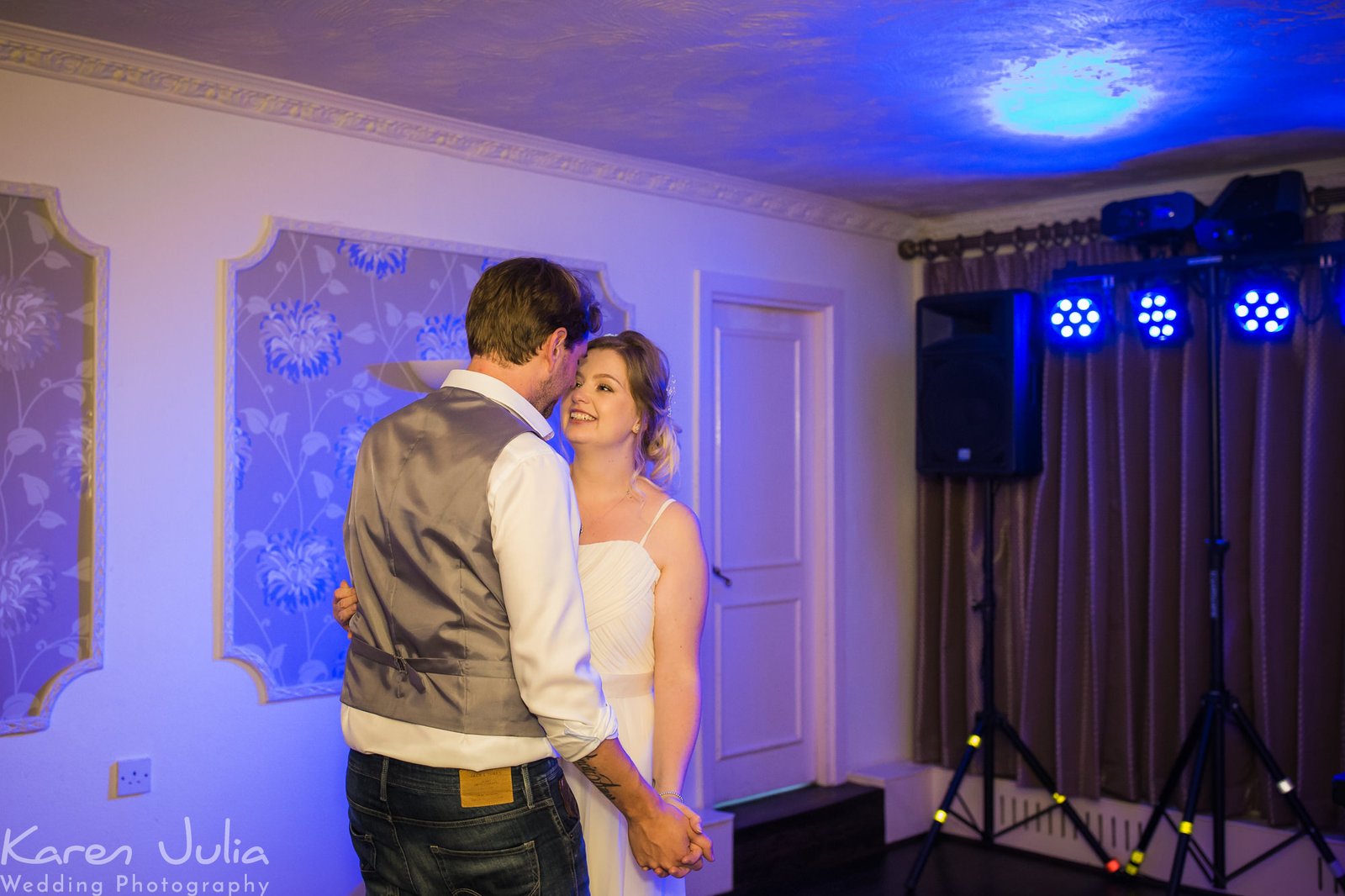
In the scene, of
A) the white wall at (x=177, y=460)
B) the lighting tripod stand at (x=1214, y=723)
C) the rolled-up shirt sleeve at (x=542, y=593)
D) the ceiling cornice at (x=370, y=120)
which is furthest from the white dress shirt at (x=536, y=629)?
the lighting tripod stand at (x=1214, y=723)

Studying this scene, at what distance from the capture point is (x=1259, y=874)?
4184 mm

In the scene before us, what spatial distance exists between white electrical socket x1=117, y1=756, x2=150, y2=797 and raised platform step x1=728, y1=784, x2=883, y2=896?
203cm

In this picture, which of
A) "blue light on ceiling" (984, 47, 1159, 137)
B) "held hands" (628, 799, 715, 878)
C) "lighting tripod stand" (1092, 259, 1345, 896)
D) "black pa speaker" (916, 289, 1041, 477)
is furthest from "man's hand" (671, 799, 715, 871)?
"black pa speaker" (916, 289, 1041, 477)

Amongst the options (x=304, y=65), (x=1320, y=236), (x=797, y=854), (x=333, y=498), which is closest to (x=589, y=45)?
(x=304, y=65)

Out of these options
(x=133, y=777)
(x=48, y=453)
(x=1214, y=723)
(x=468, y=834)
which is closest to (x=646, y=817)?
(x=468, y=834)

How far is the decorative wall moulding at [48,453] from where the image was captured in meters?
2.98

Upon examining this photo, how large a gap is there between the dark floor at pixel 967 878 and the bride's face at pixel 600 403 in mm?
2468

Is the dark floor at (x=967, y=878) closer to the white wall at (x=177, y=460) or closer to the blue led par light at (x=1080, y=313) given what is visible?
the white wall at (x=177, y=460)

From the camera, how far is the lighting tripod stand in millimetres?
4094

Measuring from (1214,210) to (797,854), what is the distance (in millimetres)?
2736

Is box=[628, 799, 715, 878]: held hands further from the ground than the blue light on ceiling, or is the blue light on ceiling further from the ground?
the blue light on ceiling

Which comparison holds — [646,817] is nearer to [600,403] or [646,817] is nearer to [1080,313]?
[600,403]

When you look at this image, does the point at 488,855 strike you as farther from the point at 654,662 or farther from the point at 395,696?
the point at 654,662

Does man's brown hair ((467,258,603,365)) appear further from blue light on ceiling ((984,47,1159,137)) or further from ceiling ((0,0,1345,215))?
blue light on ceiling ((984,47,1159,137))
